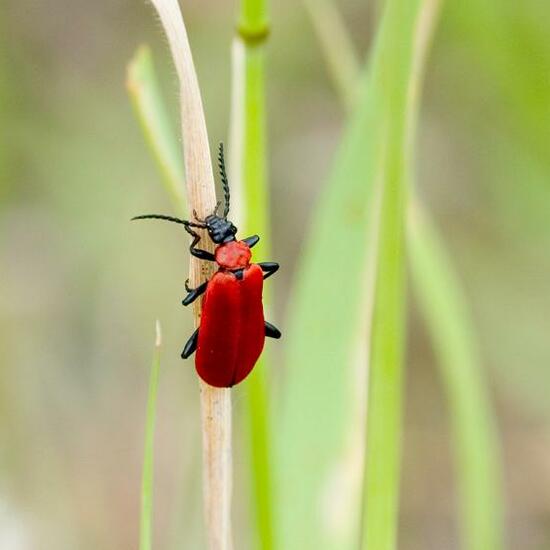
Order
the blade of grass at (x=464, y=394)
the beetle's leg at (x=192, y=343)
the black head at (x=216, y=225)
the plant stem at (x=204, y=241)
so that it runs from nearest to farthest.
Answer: the plant stem at (x=204, y=241)
the black head at (x=216, y=225)
the beetle's leg at (x=192, y=343)
the blade of grass at (x=464, y=394)

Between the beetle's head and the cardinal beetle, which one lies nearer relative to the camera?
the beetle's head

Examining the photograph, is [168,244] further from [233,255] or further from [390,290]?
[390,290]

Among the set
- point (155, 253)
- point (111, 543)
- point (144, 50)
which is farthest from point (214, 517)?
point (155, 253)

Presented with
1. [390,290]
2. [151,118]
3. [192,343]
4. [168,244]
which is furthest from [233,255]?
[168,244]

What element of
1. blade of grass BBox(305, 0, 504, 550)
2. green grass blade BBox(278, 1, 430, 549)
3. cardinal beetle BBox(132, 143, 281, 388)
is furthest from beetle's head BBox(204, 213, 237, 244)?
blade of grass BBox(305, 0, 504, 550)

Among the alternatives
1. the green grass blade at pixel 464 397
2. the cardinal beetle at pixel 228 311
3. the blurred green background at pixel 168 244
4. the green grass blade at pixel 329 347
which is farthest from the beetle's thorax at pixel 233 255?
the blurred green background at pixel 168 244

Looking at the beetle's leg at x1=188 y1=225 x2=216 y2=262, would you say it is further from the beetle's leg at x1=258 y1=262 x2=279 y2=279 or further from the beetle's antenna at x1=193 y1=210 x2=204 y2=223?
the beetle's leg at x1=258 y1=262 x2=279 y2=279

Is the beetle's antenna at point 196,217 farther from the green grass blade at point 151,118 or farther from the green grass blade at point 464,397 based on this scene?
the green grass blade at point 464,397
